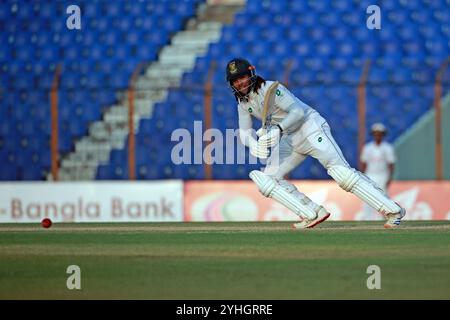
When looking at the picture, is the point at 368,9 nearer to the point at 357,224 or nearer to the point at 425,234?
the point at 357,224

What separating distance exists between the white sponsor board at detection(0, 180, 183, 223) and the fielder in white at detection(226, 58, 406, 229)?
4862mm

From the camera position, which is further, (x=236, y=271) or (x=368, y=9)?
(x=368, y=9)

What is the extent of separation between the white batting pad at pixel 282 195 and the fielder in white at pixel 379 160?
5311 mm

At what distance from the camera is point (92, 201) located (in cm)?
1620

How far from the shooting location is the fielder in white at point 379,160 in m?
16.2

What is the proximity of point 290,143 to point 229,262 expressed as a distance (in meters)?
2.90

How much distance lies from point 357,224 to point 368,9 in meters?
7.25

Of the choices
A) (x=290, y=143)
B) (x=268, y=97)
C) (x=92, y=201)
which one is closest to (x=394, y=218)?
(x=290, y=143)

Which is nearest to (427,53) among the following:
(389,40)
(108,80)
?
(389,40)

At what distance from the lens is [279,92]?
10.9m

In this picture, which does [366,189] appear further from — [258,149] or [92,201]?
[92,201]

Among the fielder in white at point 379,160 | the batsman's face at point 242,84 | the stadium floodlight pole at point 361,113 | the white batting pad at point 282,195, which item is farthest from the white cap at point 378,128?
the batsman's face at point 242,84

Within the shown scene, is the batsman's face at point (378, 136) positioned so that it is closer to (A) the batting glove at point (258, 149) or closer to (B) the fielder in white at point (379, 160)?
(B) the fielder in white at point (379, 160)
